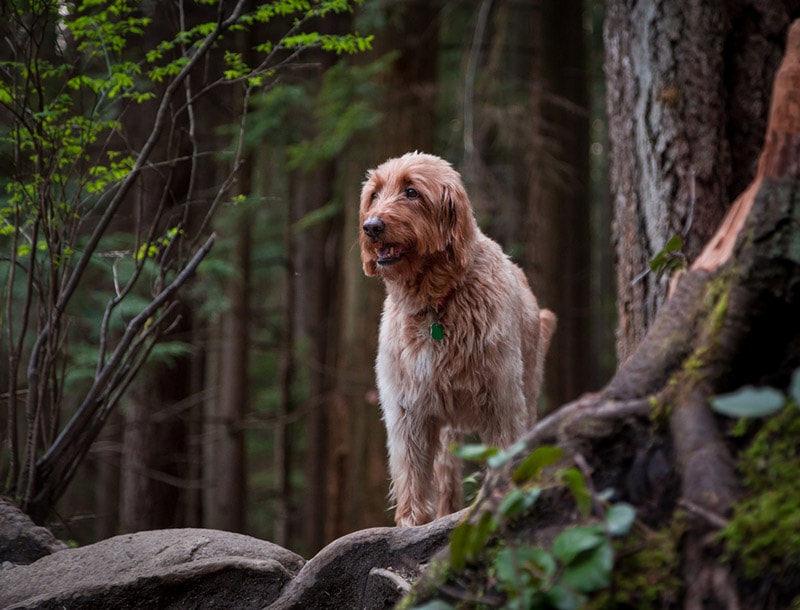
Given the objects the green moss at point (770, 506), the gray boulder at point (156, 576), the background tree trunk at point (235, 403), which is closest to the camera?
the green moss at point (770, 506)

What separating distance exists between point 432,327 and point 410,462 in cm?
91

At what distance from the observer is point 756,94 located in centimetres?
628

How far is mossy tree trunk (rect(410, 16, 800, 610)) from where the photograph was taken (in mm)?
2406

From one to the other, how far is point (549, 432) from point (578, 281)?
511 inches

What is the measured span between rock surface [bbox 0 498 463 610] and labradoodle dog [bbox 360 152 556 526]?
1.43 meters

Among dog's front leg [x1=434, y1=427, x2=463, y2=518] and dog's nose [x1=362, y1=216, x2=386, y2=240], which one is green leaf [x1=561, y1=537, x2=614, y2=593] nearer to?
dog's nose [x1=362, y1=216, x2=386, y2=240]

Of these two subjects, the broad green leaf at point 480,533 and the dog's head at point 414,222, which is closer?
the broad green leaf at point 480,533

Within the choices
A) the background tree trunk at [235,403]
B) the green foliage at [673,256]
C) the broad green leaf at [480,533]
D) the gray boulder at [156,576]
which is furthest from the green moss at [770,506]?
the background tree trunk at [235,403]

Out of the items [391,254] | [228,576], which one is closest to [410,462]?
[391,254]

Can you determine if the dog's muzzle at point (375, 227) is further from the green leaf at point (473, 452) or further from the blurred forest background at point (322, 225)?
the green leaf at point (473, 452)

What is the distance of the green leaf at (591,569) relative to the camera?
2.19 m

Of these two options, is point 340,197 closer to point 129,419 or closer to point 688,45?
point 129,419

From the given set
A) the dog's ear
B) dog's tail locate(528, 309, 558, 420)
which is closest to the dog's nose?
the dog's ear

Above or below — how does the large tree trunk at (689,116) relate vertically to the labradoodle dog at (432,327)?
above
